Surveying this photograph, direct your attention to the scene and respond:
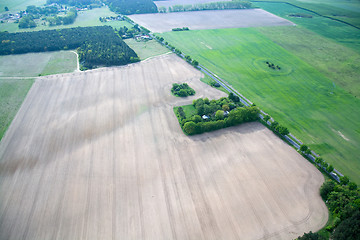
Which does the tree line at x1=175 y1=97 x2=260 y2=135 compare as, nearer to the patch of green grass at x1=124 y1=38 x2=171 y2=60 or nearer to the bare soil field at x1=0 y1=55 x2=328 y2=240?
the bare soil field at x1=0 y1=55 x2=328 y2=240

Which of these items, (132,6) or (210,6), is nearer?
(132,6)

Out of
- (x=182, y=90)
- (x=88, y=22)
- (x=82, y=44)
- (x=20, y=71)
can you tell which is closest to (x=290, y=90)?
(x=182, y=90)

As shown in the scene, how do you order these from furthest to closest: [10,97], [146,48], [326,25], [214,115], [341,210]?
1. [326,25]
2. [146,48]
3. [10,97]
4. [214,115]
5. [341,210]

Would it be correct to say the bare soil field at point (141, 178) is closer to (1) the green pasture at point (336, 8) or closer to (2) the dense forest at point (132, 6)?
(2) the dense forest at point (132, 6)

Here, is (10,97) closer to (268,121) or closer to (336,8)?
(268,121)

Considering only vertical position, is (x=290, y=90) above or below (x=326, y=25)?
below

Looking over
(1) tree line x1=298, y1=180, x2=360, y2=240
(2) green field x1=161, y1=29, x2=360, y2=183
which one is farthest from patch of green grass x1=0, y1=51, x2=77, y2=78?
(1) tree line x1=298, y1=180, x2=360, y2=240

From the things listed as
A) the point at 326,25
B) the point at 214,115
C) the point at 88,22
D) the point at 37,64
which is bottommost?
the point at 214,115
